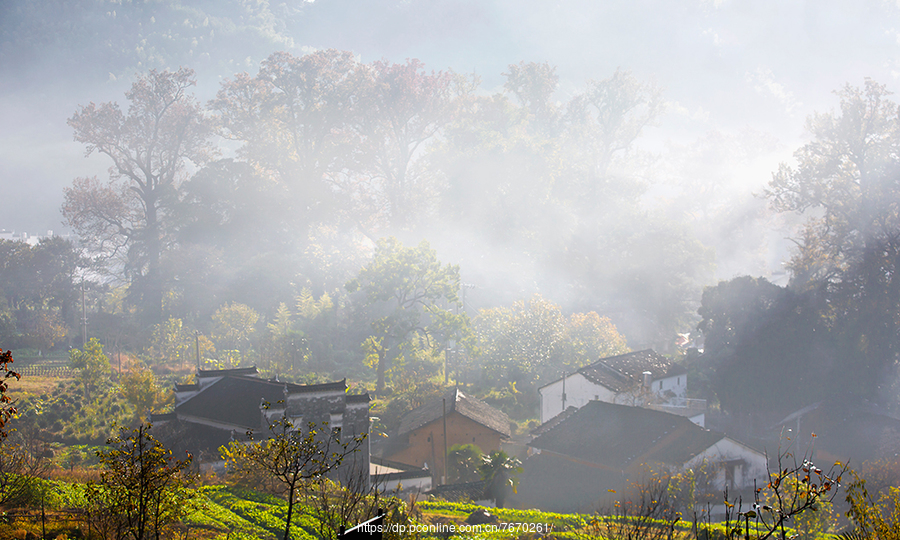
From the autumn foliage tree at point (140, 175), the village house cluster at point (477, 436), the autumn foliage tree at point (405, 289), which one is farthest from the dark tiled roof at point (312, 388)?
the autumn foliage tree at point (140, 175)

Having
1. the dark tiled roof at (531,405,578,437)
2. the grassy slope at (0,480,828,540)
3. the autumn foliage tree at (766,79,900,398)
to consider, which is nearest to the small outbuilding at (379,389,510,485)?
the dark tiled roof at (531,405,578,437)

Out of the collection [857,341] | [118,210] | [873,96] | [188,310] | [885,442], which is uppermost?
[873,96]

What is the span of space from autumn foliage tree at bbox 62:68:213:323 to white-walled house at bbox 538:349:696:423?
120 ft

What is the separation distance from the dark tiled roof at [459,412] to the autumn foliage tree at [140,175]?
32.8 m

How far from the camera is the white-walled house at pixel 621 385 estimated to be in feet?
103

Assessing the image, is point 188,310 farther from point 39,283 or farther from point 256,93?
point 256,93

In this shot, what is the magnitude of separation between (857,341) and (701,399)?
10328 millimetres

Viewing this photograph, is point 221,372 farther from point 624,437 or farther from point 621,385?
point 621,385

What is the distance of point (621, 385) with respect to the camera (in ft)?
104

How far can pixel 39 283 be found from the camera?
51.5 metres

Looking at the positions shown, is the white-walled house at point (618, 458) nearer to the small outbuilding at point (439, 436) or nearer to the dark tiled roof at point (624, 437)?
the dark tiled roof at point (624, 437)

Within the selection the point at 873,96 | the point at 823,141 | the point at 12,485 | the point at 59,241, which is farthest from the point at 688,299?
the point at 59,241

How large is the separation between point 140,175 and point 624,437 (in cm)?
5765

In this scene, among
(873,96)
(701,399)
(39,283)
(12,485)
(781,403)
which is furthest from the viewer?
(39,283)
